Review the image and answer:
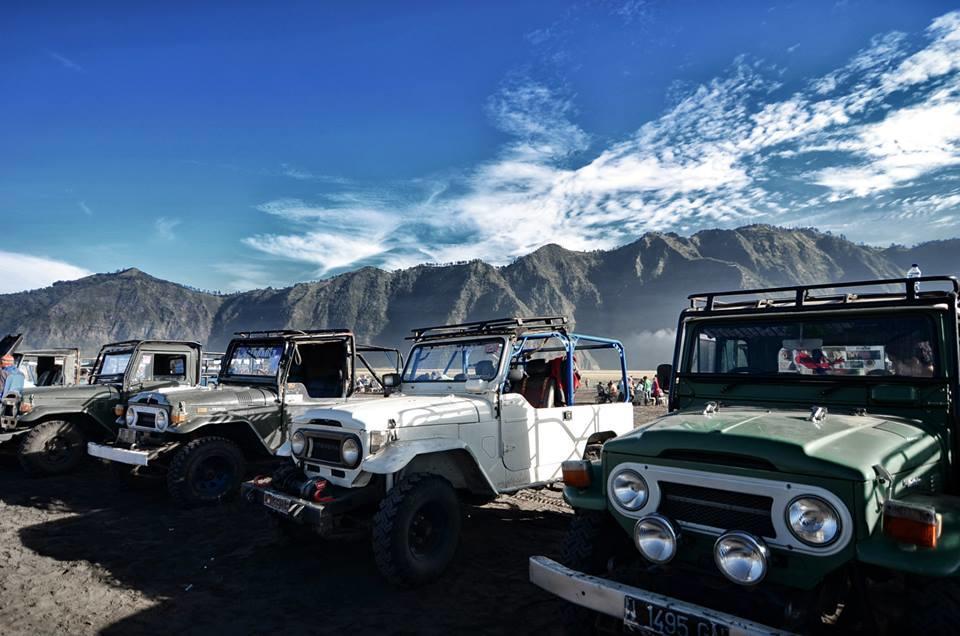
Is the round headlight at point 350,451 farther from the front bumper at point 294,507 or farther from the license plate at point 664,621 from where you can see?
the license plate at point 664,621

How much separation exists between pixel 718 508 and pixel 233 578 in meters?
4.20

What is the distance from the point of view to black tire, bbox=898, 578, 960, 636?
242 cm

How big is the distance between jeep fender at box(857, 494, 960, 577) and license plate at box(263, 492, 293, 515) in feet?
13.2

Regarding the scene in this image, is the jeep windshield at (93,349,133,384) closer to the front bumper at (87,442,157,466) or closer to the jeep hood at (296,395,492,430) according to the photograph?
the front bumper at (87,442,157,466)

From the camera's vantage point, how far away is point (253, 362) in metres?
8.75

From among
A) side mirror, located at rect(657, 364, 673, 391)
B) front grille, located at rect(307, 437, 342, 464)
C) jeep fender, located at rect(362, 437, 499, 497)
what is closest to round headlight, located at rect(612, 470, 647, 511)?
side mirror, located at rect(657, 364, 673, 391)

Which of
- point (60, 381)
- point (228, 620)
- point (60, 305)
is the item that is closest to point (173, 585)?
point (228, 620)

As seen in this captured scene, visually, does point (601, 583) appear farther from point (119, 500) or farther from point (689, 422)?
point (119, 500)

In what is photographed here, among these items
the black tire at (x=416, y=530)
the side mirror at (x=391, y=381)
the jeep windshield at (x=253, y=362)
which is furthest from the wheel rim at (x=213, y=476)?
the black tire at (x=416, y=530)

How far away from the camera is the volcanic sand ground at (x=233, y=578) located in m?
4.15

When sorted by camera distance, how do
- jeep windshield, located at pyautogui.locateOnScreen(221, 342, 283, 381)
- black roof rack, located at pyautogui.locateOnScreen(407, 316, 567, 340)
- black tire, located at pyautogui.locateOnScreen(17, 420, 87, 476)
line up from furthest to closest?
1. black tire, located at pyautogui.locateOnScreen(17, 420, 87, 476)
2. jeep windshield, located at pyautogui.locateOnScreen(221, 342, 283, 381)
3. black roof rack, located at pyautogui.locateOnScreen(407, 316, 567, 340)

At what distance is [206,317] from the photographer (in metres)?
160

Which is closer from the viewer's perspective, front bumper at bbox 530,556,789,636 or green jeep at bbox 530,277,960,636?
front bumper at bbox 530,556,789,636

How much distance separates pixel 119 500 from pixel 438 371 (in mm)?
4959
